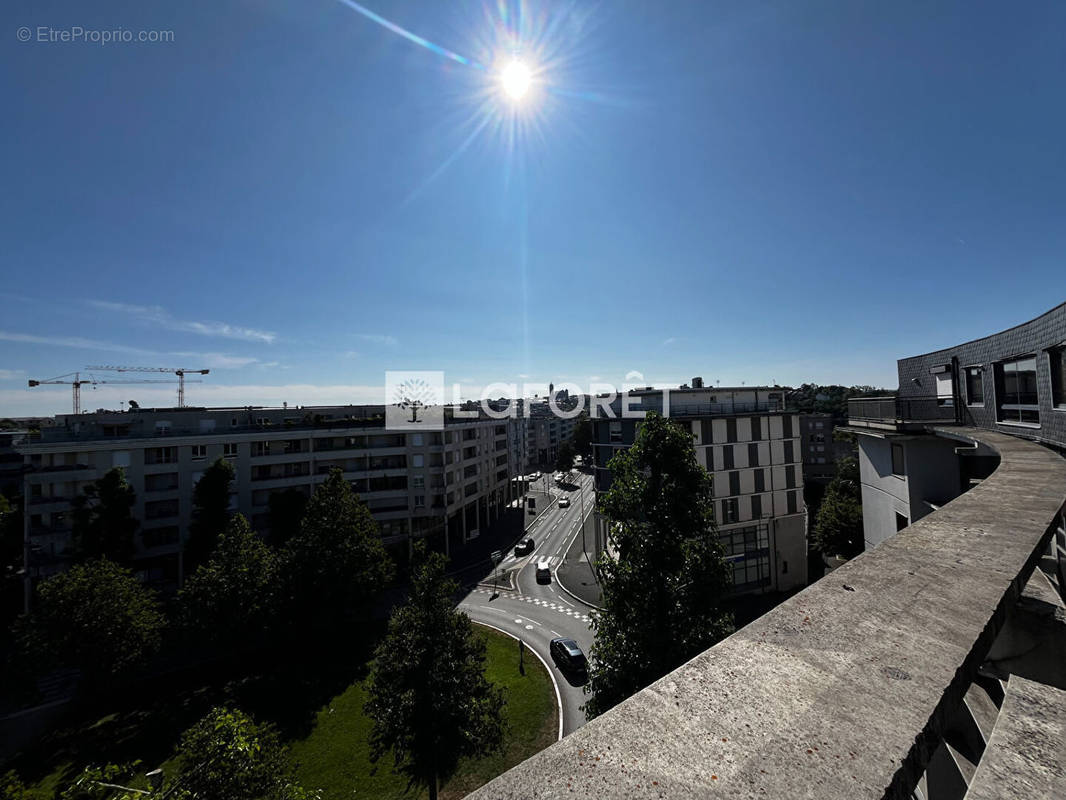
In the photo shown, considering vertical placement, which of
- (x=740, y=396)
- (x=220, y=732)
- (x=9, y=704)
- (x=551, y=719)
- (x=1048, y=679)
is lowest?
(x=9, y=704)

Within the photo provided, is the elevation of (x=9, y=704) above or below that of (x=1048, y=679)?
below

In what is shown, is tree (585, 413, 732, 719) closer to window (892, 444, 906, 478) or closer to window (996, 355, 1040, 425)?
window (996, 355, 1040, 425)

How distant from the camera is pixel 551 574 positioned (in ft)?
123

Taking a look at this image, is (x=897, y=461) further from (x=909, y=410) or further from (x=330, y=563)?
(x=330, y=563)

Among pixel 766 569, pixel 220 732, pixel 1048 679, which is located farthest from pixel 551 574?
pixel 1048 679

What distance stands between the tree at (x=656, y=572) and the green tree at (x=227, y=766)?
6782 millimetres

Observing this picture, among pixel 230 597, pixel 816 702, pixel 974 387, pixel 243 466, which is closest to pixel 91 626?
pixel 230 597

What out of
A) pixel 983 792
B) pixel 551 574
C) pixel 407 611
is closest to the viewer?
pixel 983 792

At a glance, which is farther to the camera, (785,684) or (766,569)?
(766,569)

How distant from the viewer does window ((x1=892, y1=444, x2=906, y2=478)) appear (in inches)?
578

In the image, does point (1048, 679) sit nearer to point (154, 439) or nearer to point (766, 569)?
point (766, 569)

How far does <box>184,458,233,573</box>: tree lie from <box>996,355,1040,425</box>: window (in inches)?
1646

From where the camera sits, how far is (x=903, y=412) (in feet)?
49.8

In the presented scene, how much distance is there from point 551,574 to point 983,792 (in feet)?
127
